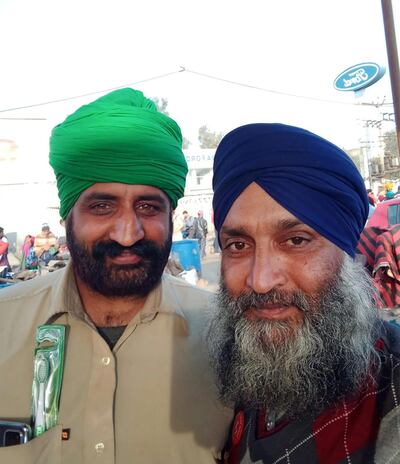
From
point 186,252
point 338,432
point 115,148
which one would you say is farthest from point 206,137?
point 338,432

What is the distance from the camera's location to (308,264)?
151 centimetres

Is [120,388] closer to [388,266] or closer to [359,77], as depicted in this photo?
[388,266]

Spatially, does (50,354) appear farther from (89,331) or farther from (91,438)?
(91,438)

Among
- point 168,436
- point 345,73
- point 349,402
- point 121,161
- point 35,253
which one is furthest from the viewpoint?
point 345,73

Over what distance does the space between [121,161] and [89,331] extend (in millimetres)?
752

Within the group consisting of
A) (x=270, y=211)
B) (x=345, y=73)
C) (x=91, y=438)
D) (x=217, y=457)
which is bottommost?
(x=217, y=457)

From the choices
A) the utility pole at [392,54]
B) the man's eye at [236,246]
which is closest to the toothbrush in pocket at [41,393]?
the man's eye at [236,246]

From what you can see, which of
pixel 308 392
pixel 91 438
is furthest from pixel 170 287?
pixel 308 392

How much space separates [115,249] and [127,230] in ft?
0.32

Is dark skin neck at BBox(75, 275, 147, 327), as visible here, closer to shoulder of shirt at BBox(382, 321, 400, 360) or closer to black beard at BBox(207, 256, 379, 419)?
black beard at BBox(207, 256, 379, 419)

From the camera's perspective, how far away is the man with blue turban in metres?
1.40

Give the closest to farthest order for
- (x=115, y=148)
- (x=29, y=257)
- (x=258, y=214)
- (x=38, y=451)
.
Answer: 1. (x=258, y=214)
2. (x=38, y=451)
3. (x=115, y=148)
4. (x=29, y=257)

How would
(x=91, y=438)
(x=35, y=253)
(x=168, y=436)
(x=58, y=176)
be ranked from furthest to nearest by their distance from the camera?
(x=35, y=253), (x=58, y=176), (x=168, y=436), (x=91, y=438)

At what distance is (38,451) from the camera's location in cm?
166
